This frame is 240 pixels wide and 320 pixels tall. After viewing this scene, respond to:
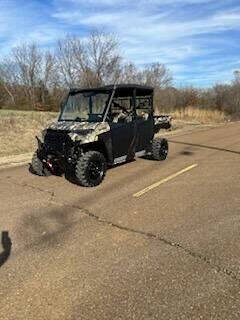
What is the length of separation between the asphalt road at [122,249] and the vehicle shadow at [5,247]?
21mm

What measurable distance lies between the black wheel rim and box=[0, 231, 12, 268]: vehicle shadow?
299 centimetres

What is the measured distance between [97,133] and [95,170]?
2.47 feet

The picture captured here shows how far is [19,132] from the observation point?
18.7 metres

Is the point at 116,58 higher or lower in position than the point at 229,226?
higher

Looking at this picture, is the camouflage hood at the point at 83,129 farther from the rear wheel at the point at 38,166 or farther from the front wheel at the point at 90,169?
the rear wheel at the point at 38,166

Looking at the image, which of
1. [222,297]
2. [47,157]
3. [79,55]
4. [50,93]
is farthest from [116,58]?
[222,297]

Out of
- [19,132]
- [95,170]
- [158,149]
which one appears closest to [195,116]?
[19,132]

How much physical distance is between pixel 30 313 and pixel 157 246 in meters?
2.02

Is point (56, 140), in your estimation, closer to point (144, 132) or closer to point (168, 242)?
point (144, 132)

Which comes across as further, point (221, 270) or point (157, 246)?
point (157, 246)

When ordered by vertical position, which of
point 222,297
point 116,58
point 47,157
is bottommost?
point 222,297

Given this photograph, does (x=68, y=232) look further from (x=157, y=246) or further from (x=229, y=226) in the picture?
(x=229, y=226)

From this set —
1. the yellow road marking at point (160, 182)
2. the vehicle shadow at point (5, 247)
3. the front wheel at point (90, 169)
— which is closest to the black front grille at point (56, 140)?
the front wheel at point (90, 169)

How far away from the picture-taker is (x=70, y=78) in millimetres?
41625
